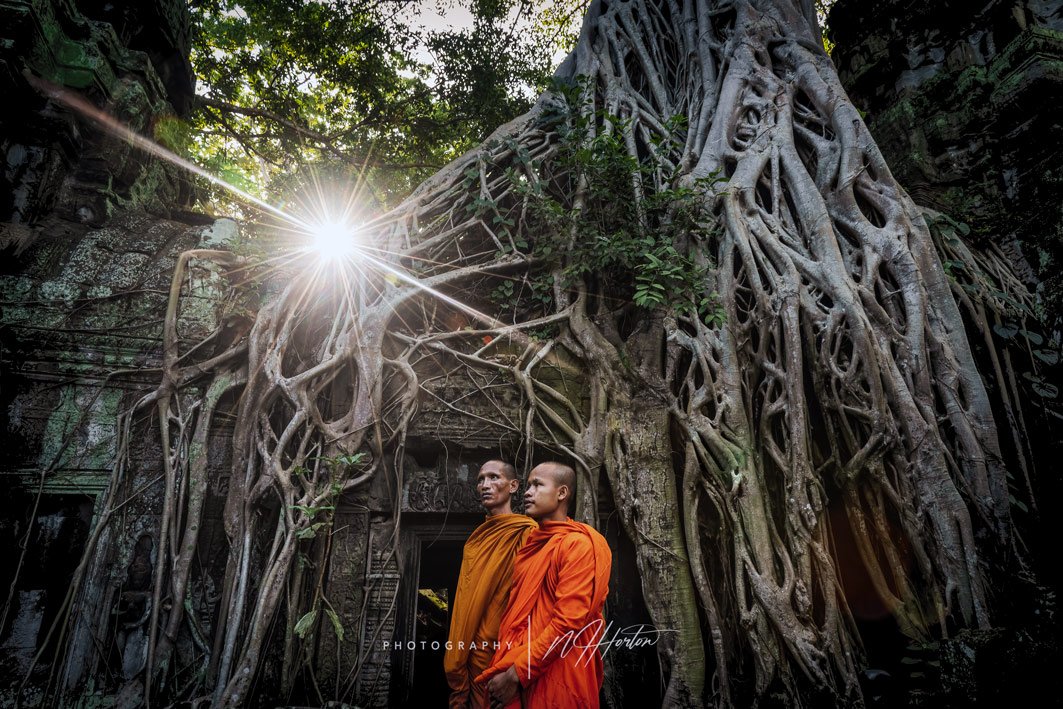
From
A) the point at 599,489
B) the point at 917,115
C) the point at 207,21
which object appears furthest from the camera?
the point at 207,21

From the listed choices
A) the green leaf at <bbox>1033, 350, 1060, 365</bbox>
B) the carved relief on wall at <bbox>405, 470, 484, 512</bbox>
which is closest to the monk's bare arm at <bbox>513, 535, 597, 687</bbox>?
the carved relief on wall at <bbox>405, 470, 484, 512</bbox>

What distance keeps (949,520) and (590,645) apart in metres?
1.93

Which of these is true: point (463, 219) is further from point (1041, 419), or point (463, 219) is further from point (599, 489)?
point (1041, 419)

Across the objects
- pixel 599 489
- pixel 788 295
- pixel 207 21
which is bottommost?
pixel 599 489

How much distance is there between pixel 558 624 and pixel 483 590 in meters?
0.53

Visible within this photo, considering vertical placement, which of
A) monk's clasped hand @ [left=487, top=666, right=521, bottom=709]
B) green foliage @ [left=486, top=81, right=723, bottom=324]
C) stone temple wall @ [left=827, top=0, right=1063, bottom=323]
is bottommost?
monk's clasped hand @ [left=487, top=666, right=521, bottom=709]

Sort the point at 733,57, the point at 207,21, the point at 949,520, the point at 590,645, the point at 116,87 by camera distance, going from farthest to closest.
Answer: the point at 207,21 → the point at 733,57 → the point at 116,87 → the point at 949,520 → the point at 590,645

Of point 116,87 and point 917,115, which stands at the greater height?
point 917,115

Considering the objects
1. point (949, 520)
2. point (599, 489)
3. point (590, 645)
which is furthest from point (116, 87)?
point (949, 520)

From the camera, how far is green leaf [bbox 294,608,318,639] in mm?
2604

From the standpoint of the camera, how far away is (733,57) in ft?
14.1

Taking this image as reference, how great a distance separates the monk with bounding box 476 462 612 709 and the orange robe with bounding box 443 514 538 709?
127 mm
